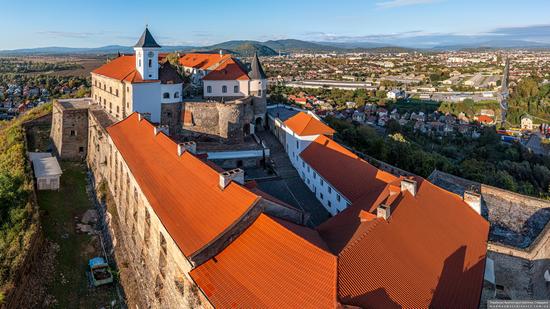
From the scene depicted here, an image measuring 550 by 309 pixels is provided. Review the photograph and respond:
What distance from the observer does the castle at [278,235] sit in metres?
10.2

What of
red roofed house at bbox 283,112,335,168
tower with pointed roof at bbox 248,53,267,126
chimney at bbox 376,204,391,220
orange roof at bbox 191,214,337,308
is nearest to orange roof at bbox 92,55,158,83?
tower with pointed roof at bbox 248,53,267,126

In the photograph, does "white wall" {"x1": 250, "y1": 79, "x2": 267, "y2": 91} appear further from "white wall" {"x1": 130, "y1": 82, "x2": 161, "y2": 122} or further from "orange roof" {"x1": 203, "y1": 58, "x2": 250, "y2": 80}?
"white wall" {"x1": 130, "y1": 82, "x2": 161, "y2": 122}

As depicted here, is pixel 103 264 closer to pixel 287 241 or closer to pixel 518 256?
pixel 287 241

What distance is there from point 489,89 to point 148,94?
392 ft

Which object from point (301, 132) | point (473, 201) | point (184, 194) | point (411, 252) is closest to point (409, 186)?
point (411, 252)

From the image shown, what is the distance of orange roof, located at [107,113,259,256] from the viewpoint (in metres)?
12.4

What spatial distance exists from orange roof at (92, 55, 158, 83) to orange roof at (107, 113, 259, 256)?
1122 cm

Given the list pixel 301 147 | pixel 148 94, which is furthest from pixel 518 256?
pixel 148 94

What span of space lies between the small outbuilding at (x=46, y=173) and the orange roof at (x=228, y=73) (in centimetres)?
1389

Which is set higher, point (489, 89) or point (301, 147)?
point (489, 89)

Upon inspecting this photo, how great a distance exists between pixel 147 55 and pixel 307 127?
43.5 feet

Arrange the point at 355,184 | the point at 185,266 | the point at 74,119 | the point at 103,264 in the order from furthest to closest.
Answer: the point at 74,119 → the point at 355,184 → the point at 103,264 → the point at 185,266

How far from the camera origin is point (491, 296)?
15289 millimetres

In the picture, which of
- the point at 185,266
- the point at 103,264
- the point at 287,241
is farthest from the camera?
the point at 103,264
